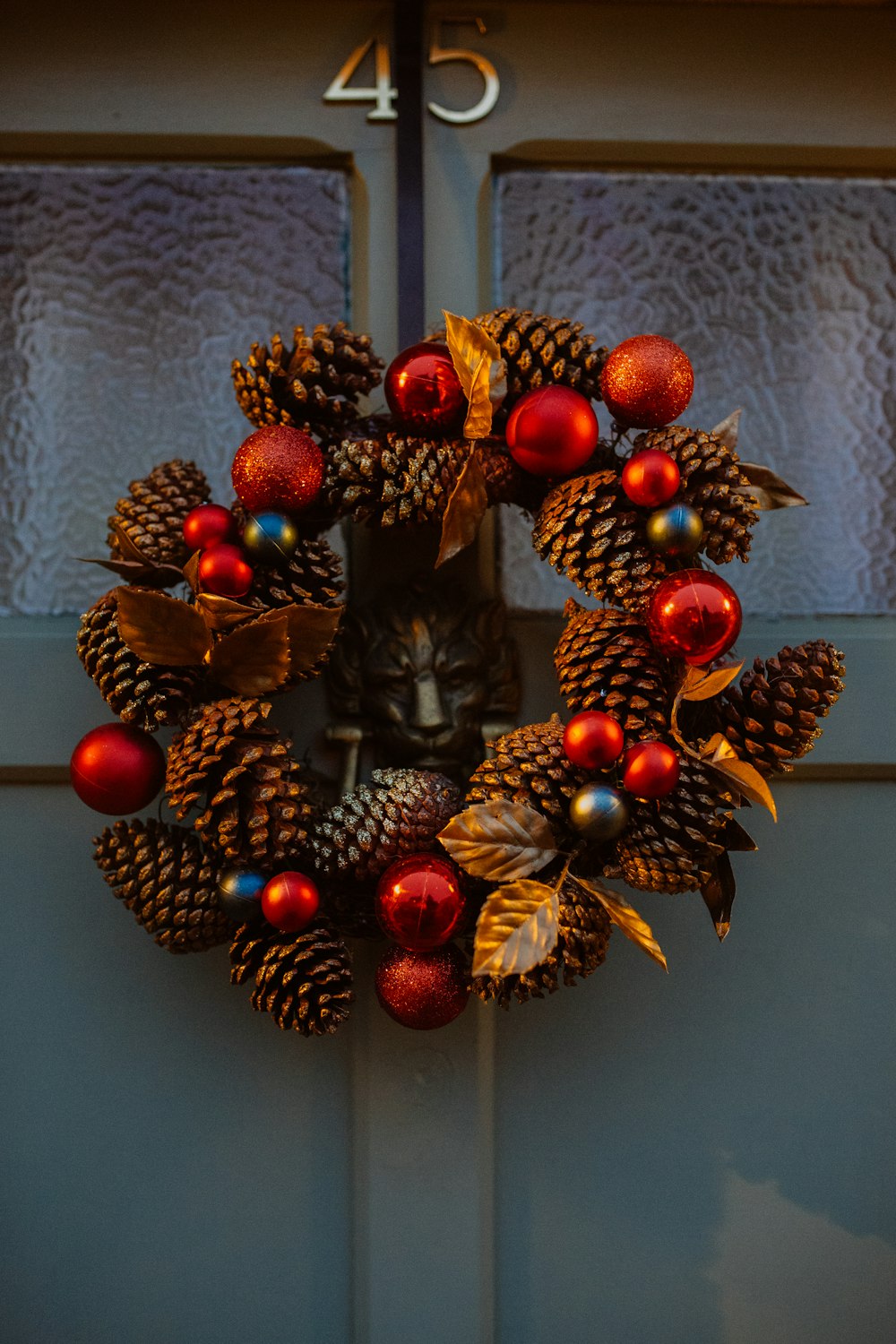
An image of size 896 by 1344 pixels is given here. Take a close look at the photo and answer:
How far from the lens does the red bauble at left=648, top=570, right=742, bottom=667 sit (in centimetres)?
64

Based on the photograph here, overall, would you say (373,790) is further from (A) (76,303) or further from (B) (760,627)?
(A) (76,303)

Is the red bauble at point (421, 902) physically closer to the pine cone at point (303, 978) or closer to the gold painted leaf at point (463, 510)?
the pine cone at point (303, 978)

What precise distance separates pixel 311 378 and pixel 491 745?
28 centimetres

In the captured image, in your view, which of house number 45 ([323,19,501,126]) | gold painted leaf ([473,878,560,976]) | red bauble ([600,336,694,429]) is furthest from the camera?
house number 45 ([323,19,501,126])

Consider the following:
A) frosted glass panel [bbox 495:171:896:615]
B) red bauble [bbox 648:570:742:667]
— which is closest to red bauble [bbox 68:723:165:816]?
red bauble [bbox 648:570:742:667]

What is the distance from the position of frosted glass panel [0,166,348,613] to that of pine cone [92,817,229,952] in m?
0.28

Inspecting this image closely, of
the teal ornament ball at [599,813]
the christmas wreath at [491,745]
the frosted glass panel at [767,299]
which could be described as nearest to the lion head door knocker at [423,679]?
the christmas wreath at [491,745]

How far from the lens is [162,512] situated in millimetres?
733

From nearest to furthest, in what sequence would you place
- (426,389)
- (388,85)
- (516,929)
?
(516,929) → (426,389) → (388,85)

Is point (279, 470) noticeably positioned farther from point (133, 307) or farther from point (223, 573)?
point (133, 307)

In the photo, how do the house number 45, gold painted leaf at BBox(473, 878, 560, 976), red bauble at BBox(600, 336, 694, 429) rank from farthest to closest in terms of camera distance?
the house number 45, red bauble at BBox(600, 336, 694, 429), gold painted leaf at BBox(473, 878, 560, 976)

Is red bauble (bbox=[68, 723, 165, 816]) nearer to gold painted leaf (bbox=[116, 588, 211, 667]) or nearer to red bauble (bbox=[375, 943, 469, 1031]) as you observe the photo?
gold painted leaf (bbox=[116, 588, 211, 667])

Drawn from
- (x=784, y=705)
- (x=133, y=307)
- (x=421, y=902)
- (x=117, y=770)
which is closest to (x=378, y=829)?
(x=421, y=902)

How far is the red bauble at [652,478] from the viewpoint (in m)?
0.66
